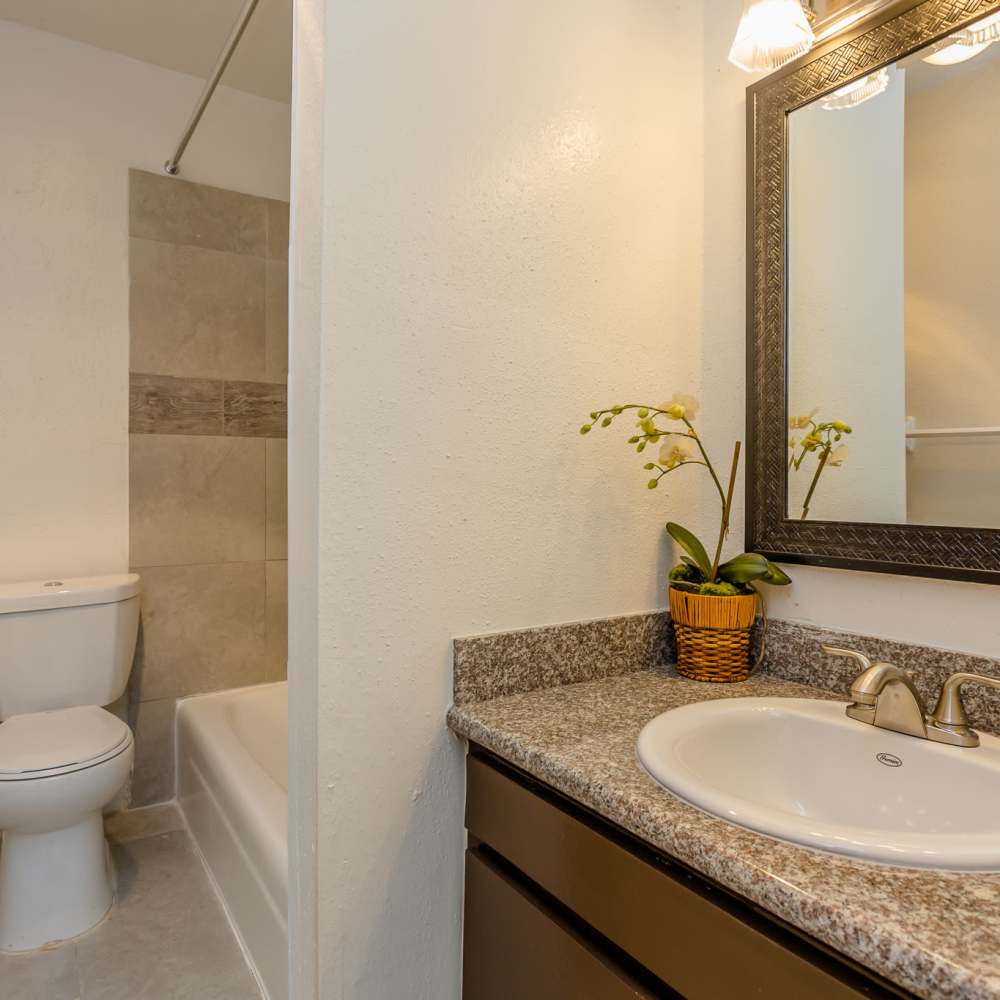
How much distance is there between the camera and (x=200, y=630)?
2.26 m

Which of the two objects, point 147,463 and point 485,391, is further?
point 147,463

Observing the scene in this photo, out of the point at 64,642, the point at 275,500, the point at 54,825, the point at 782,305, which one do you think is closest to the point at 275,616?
the point at 275,500

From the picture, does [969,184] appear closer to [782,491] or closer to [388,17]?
[782,491]

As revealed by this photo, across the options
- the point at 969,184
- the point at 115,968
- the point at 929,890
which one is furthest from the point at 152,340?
the point at 929,890

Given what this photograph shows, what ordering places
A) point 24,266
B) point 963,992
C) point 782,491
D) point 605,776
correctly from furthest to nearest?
point 24,266 < point 782,491 < point 605,776 < point 963,992

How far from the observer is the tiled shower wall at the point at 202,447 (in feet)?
7.07

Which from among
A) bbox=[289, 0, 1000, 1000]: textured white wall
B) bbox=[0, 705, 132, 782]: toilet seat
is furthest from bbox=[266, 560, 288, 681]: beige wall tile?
bbox=[289, 0, 1000, 1000]: textured white wall

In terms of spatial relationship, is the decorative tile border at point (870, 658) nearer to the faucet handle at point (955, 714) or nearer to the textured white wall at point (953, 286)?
the faucet handle at point (955, 714)

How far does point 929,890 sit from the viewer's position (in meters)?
0.57

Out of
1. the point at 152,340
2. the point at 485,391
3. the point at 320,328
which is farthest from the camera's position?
the point at 152,340

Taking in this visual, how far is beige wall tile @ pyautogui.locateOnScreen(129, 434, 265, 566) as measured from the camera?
7.07 feet

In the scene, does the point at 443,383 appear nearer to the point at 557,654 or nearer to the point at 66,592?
the point at 557,654

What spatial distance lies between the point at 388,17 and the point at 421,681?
0.91 metres

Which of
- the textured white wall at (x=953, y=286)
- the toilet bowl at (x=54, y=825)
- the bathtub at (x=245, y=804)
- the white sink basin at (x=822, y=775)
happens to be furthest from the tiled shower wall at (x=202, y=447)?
the textured white wall at (x=953, y=286)
